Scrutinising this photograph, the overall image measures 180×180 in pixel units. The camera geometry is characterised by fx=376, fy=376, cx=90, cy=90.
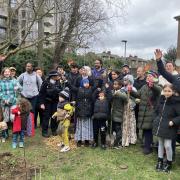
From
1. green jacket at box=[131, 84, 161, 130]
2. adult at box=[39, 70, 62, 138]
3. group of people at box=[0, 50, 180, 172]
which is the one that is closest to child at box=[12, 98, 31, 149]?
group of people at box=[0, 50, 180, 172]

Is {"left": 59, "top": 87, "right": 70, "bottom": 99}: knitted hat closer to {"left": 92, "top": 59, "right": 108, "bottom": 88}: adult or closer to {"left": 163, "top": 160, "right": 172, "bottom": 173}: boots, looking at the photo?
{"left": 92, "top": 59, "right": 108, "bottom": 88}: adult

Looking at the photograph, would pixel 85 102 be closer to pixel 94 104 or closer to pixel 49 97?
pixel 94 104

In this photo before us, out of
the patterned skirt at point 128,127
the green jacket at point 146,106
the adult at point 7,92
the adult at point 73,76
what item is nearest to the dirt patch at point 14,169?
the adult at point 7,92

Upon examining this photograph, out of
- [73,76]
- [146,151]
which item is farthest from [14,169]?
[73,76]

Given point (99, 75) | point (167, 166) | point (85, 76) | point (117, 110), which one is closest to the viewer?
point (167, 166)

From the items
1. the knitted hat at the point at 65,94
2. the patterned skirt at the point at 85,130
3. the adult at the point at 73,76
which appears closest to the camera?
the patterned skirt at the point at 85,130

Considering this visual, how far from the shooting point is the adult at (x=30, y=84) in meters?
9.67

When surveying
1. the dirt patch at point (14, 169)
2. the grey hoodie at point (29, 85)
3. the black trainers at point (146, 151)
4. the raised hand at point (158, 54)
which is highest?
the raised hand at point (158, 54)

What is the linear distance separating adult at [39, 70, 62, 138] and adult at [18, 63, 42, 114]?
1.63ft

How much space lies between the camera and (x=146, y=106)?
25.8ft

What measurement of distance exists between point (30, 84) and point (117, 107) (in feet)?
8.41

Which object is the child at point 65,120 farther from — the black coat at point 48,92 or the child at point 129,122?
the child at point 129,122

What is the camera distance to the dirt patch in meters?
6.46

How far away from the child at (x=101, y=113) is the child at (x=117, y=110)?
0.18 m
